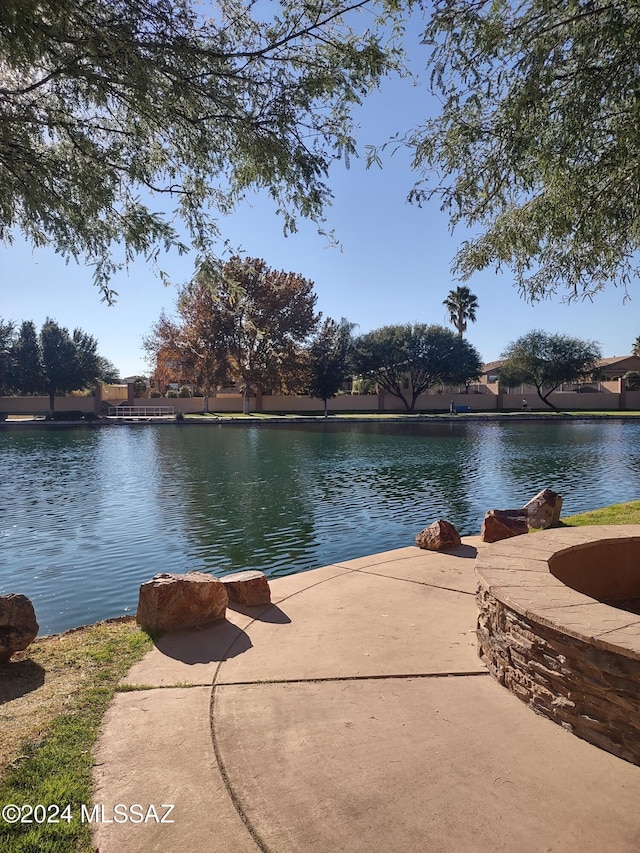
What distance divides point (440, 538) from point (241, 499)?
25.8ft

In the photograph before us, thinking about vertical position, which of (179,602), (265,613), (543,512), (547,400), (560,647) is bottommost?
(265,613)

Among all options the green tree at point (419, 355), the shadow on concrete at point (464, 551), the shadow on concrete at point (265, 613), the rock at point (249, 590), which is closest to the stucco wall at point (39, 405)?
the green tree at point (419, 355)

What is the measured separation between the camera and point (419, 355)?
2089 inches

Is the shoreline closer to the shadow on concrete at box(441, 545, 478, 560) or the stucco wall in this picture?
the stucco wall

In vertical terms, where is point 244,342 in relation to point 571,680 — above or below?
above

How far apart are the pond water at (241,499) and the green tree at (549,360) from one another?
80.5 ft

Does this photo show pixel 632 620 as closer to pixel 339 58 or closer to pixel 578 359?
pixel 339 58

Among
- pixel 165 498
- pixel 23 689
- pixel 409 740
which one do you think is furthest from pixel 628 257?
pixel 165 498

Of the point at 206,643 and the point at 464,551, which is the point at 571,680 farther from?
the point at 464,551

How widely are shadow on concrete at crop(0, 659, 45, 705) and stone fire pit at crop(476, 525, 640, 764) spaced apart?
10.5ft

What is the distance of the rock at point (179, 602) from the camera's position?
5098 mm

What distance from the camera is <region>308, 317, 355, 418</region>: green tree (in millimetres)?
50594

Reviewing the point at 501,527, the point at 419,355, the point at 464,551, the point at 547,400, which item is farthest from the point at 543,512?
the point at 547,400

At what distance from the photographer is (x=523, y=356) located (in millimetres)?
52438
